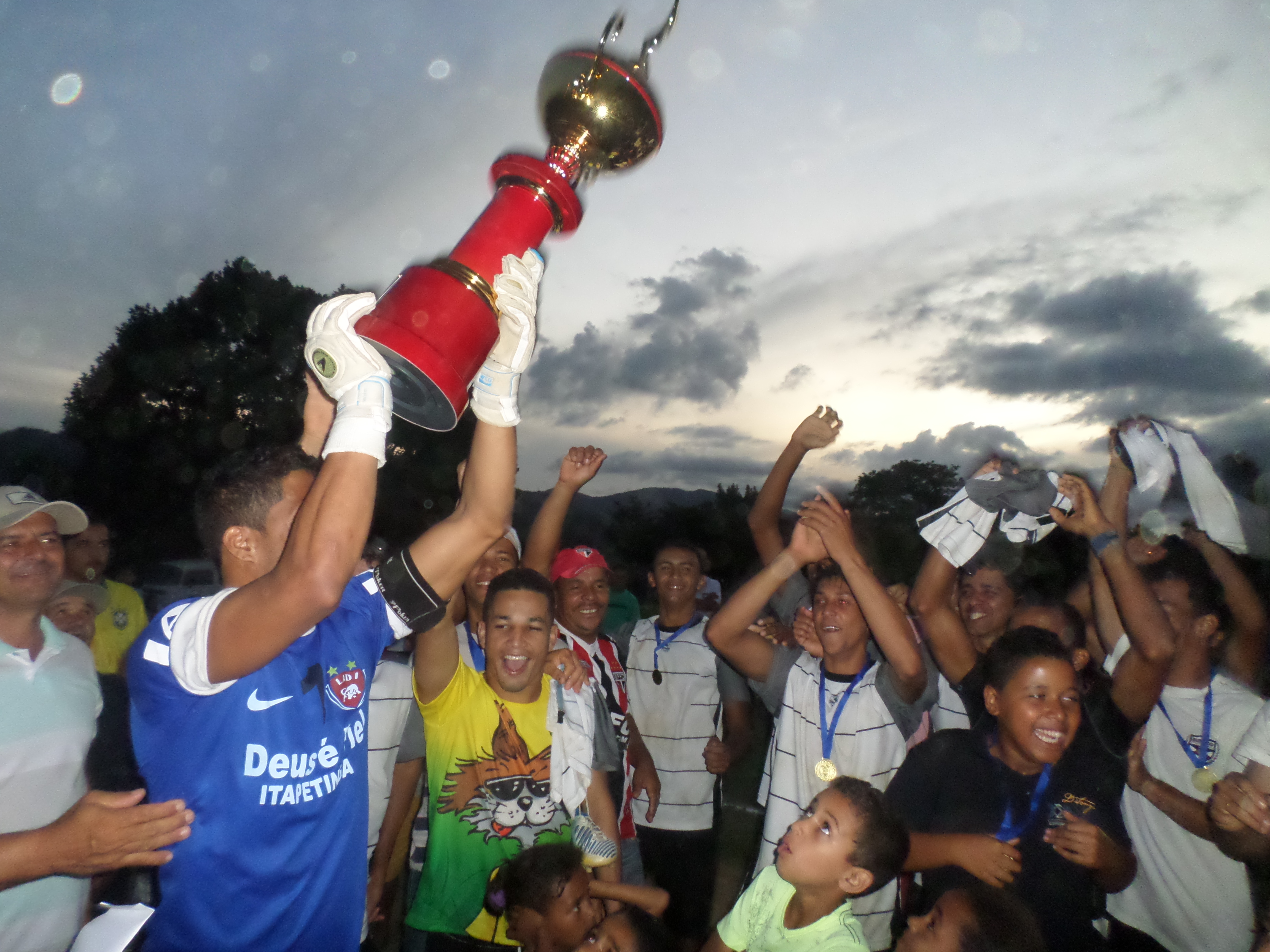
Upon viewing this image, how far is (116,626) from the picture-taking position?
5.17 metres

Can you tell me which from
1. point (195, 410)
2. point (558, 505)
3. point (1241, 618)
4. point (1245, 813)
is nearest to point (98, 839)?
point (558, 505)

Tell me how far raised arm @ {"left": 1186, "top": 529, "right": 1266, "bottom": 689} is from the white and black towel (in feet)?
3.44

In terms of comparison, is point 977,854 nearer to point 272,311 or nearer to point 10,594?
point 10,594

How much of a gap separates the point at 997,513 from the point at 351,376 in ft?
9.70

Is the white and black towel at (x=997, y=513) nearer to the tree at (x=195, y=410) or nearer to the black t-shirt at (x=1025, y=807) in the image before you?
the black t-shirt at (x=1025, y=807)

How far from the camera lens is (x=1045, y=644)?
275 cm

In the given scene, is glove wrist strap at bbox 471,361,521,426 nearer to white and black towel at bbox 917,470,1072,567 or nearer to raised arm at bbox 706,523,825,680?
raised arm at bbox 706,523,825,680

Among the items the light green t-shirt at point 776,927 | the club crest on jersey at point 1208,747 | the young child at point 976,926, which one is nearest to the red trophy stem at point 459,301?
the light green t-shirt at point 776,927

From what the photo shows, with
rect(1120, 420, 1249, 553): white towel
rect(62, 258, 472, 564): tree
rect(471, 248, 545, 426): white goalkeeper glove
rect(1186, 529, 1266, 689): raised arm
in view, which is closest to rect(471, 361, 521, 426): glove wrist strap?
rect(471, 248, 545, 426): white goalkeeper glove

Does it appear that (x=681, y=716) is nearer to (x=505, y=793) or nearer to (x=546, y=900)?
(x=505, y=793)

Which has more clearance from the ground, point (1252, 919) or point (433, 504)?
point (433, 504)

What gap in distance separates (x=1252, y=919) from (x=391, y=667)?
3.82 m

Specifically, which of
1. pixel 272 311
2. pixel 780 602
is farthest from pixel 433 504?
pixel 780 602

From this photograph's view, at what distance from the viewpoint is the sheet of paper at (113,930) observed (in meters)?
1.41
